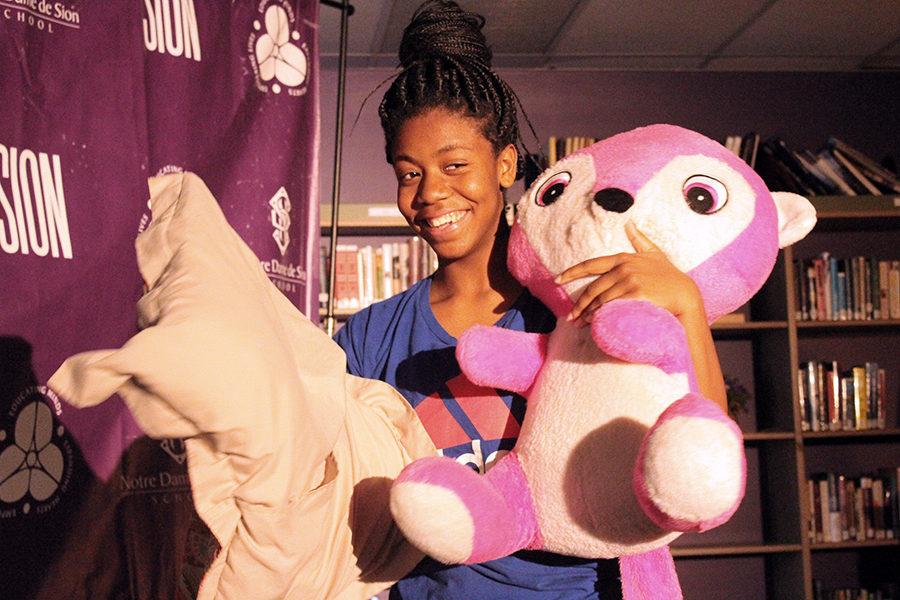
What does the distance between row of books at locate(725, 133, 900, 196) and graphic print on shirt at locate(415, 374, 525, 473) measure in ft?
9.13

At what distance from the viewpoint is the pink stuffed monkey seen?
679 mm

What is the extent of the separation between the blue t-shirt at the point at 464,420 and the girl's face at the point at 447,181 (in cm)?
11

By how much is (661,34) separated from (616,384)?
116 inches

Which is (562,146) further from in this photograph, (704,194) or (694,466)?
(694,466)

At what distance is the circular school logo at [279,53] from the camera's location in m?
1.87

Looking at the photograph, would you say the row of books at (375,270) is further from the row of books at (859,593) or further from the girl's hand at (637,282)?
the girl's hand at (637,282)

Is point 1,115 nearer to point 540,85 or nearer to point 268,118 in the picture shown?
point 268,118

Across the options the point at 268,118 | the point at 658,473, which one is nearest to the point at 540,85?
the point at 268,118

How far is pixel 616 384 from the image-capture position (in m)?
0.79

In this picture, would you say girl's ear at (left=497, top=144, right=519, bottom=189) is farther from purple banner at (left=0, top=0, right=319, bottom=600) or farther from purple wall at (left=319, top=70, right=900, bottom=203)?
purple wall at (left=319, top=70, right=900, bottom=203)

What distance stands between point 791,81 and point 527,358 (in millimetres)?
3522

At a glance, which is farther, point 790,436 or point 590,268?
point 790,436

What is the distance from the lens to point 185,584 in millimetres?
1008

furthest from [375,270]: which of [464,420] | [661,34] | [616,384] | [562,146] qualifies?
[616,384]
